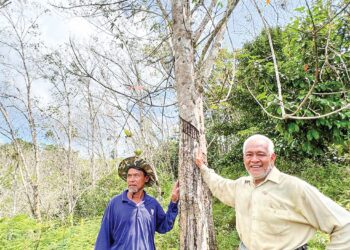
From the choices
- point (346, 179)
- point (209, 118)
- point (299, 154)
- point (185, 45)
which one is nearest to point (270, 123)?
point (299, 154)

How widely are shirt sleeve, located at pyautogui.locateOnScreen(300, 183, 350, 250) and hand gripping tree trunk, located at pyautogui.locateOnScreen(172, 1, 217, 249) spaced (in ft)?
3.07

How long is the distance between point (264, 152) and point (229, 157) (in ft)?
30.9

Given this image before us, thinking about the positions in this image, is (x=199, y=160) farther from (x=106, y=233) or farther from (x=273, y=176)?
(x=106, y=233)

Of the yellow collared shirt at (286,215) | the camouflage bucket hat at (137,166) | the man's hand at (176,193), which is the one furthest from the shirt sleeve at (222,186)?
the camouflage bucket hat at (137,166)

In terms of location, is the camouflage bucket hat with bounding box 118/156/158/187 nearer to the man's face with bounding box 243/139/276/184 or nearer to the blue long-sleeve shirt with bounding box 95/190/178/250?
the blue long-sleeve shirt with bounding box 95/190/178/250

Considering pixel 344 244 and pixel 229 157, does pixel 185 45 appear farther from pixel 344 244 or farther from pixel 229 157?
pixel 229 157

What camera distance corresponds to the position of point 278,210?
7.30 ft

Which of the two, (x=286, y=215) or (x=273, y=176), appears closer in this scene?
(x=286, y=215)

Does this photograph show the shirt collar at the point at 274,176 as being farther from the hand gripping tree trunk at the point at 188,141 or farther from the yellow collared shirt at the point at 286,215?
the hand gripping tree trunk at the point at 188,141

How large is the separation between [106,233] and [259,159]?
162cm

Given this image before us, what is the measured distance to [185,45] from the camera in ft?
9.68

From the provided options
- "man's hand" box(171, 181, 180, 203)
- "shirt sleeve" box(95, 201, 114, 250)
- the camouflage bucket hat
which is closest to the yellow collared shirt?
"man's hand" box(171, 181, 180, 203)

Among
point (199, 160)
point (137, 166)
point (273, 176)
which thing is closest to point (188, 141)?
point (199, 160)

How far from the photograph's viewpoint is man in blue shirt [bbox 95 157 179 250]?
9.83ft
